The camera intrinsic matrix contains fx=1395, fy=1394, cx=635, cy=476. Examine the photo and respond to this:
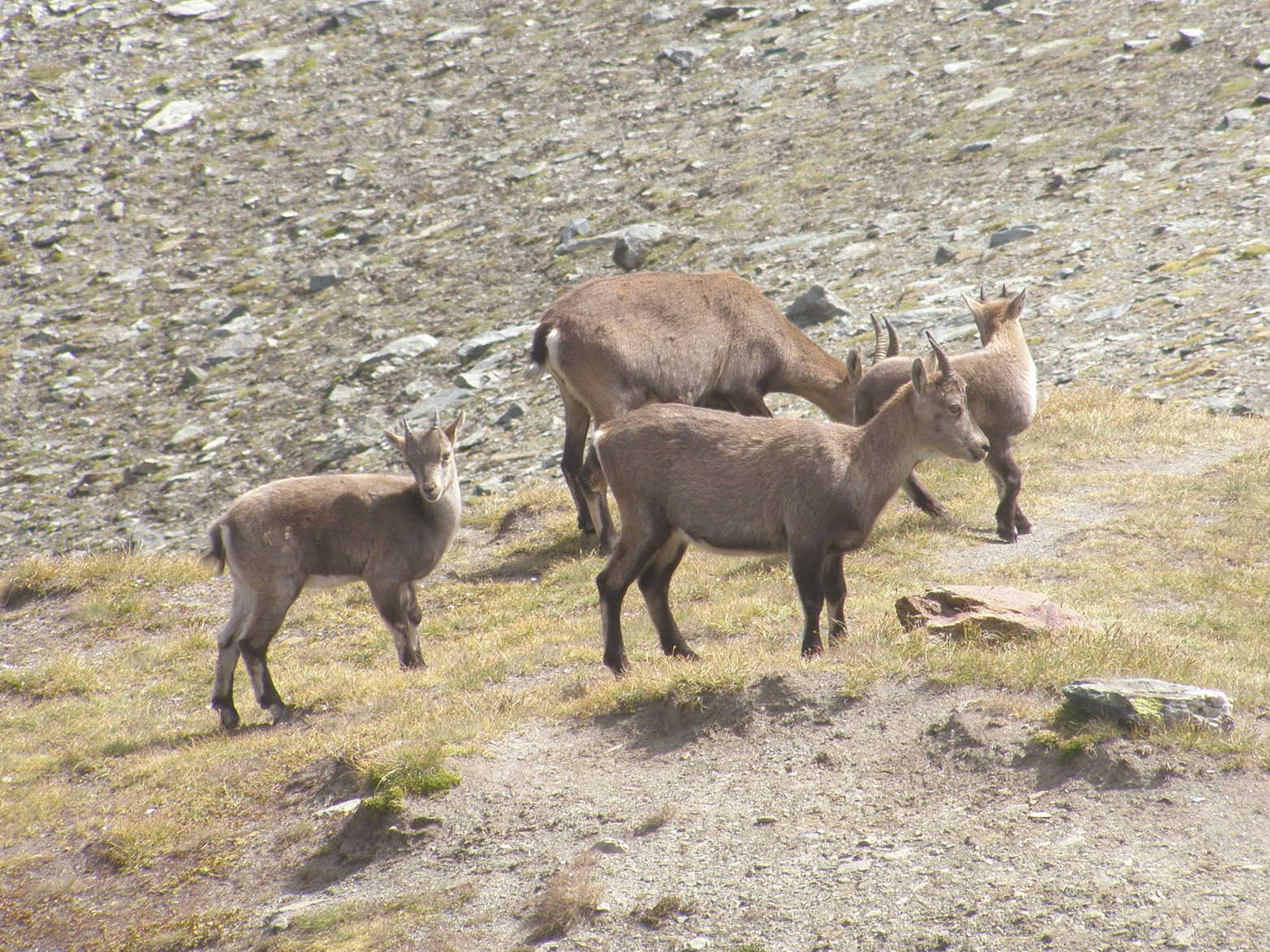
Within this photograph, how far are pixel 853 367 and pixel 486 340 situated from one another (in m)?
7.44

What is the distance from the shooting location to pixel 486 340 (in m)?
19.5

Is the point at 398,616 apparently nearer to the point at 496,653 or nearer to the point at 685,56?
the point at 496,653

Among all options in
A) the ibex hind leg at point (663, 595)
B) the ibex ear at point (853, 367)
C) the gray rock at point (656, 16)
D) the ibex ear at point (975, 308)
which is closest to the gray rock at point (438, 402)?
the ibex ear at point (853, 367)

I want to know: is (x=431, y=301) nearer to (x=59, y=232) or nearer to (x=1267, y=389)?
(x=59, y=232)

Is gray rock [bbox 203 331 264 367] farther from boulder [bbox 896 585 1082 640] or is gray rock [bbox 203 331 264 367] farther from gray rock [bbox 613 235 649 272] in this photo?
boulder [bbox 896 585 1082 640]

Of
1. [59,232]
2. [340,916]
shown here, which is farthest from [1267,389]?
[59,232]

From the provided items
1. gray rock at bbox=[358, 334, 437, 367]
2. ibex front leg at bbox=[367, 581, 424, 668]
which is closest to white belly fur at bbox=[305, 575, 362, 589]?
ibex front leg at bbox=[367, 581, 424, 668]

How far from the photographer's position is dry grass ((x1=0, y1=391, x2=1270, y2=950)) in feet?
25.0

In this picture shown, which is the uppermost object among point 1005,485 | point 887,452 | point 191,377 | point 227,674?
point 887,452

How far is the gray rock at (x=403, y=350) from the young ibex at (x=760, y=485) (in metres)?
11.2

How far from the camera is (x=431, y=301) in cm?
2122

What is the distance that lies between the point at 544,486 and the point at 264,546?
17.6 feet

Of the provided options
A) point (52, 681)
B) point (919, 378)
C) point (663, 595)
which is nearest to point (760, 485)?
point (663, 595)

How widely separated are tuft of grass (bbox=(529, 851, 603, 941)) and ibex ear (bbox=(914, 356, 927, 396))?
3.96 m
